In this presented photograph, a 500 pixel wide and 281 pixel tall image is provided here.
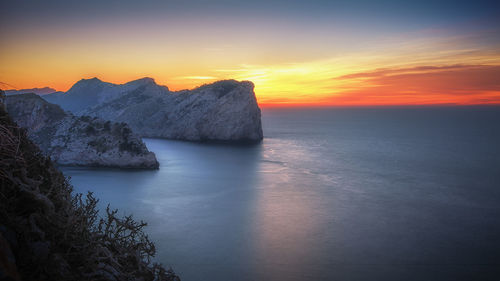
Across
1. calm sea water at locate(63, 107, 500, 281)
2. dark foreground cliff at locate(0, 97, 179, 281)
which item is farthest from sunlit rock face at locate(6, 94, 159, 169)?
dark foreground cliff at locate(0, 97, 179, 281)

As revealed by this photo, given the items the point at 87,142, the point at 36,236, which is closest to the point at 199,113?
the point at 87,142

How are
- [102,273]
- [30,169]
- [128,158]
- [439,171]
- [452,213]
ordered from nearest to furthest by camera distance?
[102,273] < [30,169] < [452,213] < [128,158] < [439,171]

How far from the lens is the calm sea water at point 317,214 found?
13617 mm

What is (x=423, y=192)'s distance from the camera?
1018 inches

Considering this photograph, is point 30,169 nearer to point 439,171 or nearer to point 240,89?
point 439,171

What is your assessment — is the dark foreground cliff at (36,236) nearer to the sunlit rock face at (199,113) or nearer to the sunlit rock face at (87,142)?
the sunlit rock face at (87,142)

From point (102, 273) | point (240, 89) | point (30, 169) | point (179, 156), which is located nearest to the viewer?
point (102, 273)

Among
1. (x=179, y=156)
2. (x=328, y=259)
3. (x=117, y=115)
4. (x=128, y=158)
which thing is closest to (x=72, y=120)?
(x=128, y=158)

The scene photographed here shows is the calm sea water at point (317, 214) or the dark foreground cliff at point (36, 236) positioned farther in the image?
the calm sea water at point (317, 214)

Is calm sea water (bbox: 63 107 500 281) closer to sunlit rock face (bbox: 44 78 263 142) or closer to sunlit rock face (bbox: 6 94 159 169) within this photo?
sunlit rock face (bbox: 6 94 159 169)

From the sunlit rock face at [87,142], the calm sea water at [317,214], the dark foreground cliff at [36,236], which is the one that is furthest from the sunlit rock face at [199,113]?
the dark foreground cliff at [36,236]

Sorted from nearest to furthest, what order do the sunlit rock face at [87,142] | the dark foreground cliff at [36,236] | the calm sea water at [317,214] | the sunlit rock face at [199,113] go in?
the dark foreground cliff at [36,236], the calm sea water at [317,214], the sunlit rock face at [87,142], the sunlit rock face at [199,113]

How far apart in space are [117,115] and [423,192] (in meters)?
70.2

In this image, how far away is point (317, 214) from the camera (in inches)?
811
